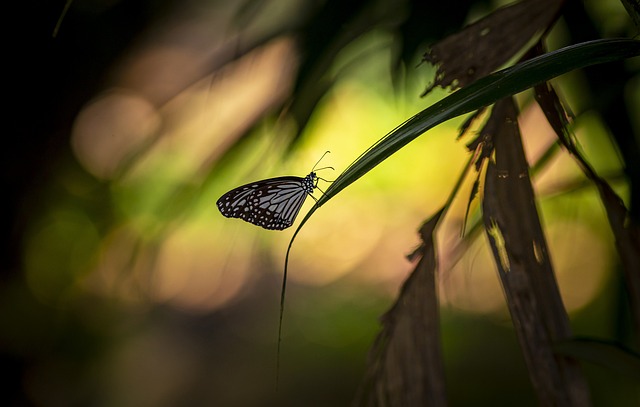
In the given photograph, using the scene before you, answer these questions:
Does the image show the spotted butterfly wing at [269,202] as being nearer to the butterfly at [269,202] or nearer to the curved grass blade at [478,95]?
the butterfly at [269,202]

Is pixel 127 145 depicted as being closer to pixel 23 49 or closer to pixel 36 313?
pixel 23 49

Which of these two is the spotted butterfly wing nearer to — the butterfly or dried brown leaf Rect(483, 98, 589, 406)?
the butterfly

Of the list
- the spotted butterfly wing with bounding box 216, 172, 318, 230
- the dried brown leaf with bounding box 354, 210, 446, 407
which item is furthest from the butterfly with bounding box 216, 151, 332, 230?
the dried brown leaf with bounding box 354, 210, 446, 407

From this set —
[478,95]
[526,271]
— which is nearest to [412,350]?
[526,271]

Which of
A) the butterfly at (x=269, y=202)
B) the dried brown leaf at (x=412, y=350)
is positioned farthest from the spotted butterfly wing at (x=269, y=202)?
the dried brown leaf at (x=412, y=350)

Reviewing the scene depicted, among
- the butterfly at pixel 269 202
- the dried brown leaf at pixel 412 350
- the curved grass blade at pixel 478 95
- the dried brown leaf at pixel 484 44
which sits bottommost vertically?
the dried brown leaf at pixel 412 350

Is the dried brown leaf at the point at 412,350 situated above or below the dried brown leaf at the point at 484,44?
below

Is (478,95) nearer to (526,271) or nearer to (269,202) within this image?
(526,271)

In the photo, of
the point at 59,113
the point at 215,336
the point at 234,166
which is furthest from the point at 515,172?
the point at 215,336

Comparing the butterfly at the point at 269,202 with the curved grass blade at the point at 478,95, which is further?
the butterfly at the point at 269,202
